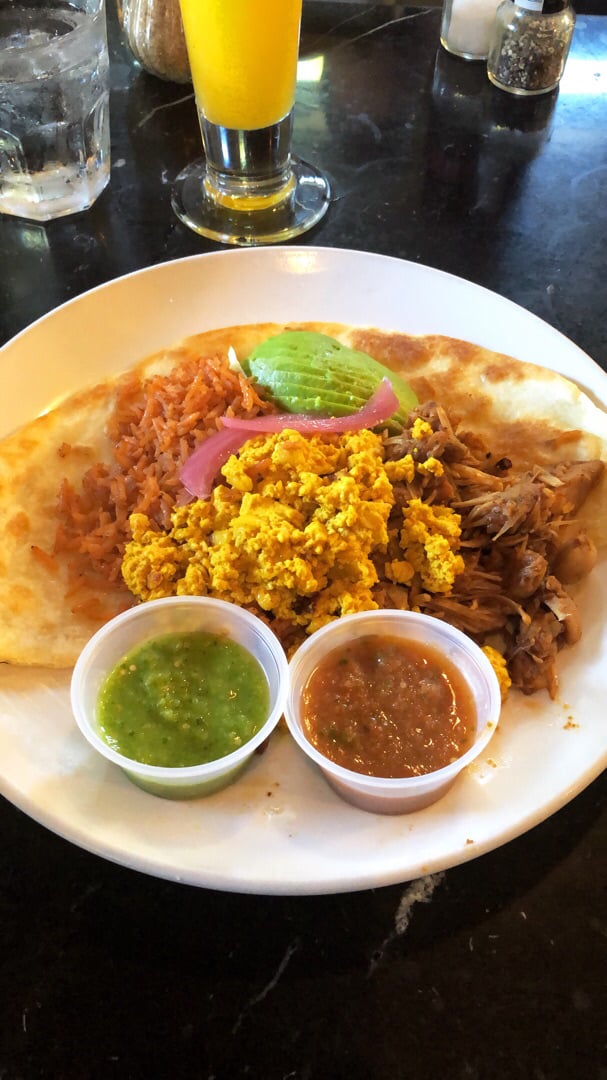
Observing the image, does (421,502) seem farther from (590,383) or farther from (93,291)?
(93,291)

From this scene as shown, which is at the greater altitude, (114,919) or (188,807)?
(188,807)

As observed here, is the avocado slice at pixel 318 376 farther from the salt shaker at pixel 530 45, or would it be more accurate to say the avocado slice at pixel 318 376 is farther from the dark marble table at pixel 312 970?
the salt shaker at pixel 530 45

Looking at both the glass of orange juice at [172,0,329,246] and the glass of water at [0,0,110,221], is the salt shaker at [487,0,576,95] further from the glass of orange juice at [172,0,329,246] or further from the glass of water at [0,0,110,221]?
the glass of water at [0,0,110,221]

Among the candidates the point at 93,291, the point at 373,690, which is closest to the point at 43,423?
the point at 93,291

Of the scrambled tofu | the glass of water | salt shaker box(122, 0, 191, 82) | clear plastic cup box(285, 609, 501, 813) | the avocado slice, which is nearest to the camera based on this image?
clear plastic cup box(285, 609, 501, 813)

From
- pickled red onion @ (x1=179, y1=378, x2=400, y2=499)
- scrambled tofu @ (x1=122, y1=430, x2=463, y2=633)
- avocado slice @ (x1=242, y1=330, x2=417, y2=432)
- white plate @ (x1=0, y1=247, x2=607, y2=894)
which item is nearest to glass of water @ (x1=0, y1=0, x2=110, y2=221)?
white plate @ (x1=0, y1=247, x2=607, y2=894)

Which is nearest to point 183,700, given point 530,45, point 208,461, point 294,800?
point 294,800

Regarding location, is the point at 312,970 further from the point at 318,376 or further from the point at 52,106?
the point at 52,106
